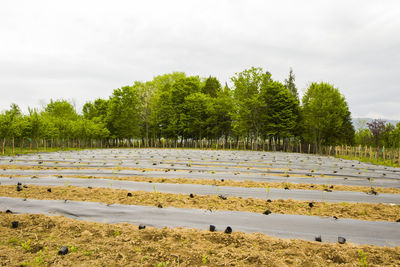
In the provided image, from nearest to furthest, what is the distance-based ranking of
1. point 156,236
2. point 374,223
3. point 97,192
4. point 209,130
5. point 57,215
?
1. point 156,236
2. point 374,223
3. point 57,215
4. point 97,192
5. point 209,130

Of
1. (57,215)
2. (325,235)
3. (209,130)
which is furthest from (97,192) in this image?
(209,130)

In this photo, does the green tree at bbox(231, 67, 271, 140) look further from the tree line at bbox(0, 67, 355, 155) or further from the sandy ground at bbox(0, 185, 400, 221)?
the sandy ground at bbox(0, 185, 400, 221)

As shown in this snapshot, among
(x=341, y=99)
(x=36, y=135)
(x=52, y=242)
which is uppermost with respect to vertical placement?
(x=341, y=99)

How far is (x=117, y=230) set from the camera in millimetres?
3262

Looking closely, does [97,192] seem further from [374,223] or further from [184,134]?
[184,134]

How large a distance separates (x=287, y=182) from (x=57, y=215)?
6.09m

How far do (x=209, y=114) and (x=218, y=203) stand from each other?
3236 centimetres

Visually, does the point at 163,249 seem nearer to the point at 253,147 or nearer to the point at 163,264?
the point at 163,264

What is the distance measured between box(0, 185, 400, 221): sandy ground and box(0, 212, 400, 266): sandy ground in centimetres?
113

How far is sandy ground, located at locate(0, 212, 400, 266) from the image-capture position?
8.14ft

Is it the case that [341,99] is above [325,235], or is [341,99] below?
above

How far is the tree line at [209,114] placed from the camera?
28.7 m

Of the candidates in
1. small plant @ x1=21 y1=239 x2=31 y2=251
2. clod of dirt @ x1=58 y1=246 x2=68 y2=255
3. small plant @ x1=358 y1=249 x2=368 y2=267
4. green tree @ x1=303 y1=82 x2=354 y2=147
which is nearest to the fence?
green tree @ x1=303 y1=82 x2=354 y2=147

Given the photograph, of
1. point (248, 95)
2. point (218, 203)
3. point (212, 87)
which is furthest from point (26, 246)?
point (212, 87)
